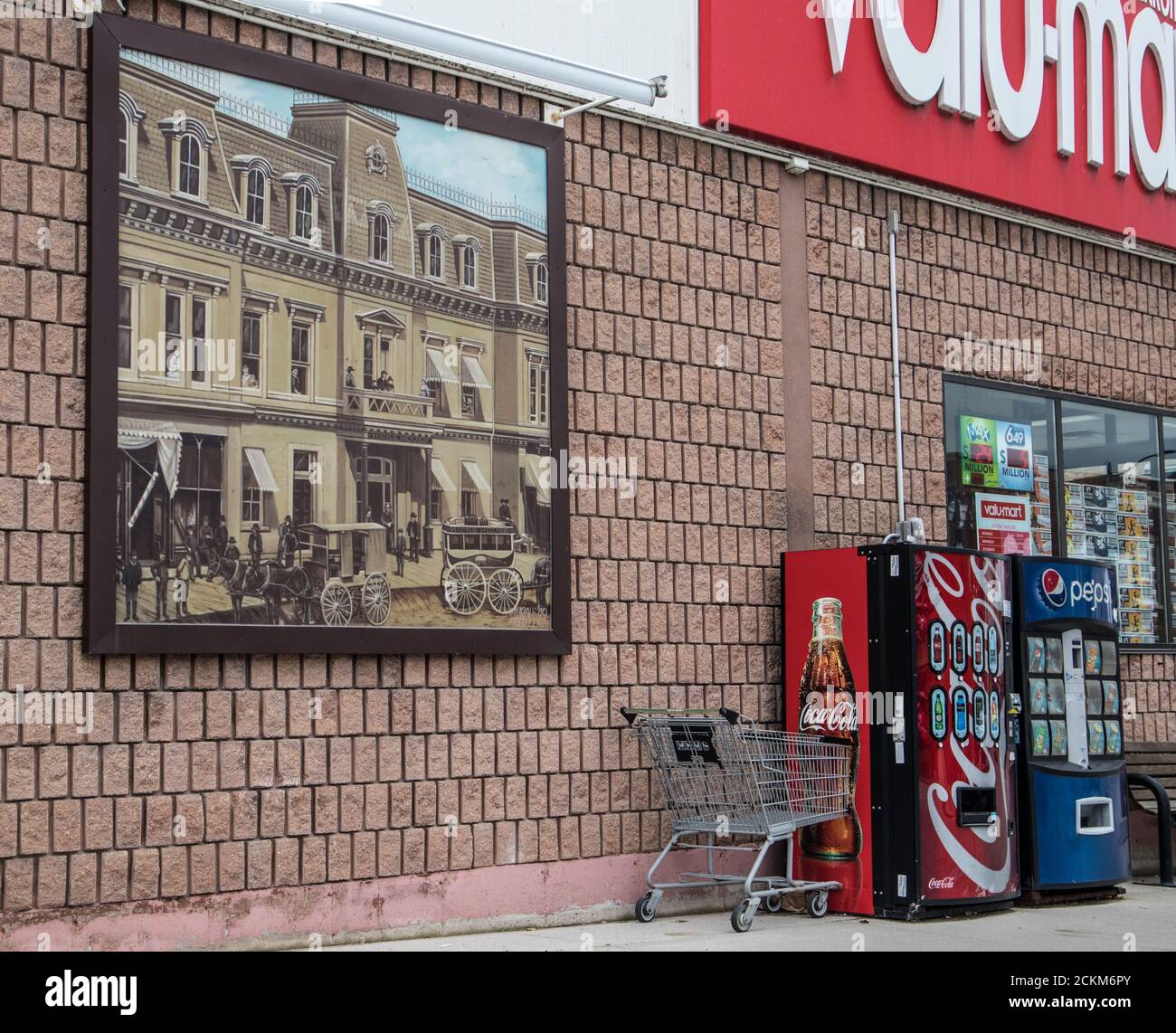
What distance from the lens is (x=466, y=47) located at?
30.4 feet

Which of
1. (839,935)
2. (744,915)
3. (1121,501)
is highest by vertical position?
(1121,501)

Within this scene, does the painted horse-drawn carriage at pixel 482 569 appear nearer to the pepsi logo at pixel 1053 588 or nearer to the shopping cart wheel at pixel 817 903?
the shopping cart wheel at pixel 817 903

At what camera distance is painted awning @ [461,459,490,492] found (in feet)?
31.5

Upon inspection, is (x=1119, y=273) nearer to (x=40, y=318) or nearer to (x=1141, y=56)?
(x=1141, y=56)

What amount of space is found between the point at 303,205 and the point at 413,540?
6.64 ft

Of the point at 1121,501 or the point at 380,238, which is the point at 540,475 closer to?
the point at 380,238

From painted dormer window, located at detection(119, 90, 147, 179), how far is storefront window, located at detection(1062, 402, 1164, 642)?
8.27 metres

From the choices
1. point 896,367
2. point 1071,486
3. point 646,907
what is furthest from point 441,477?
point 1071,486

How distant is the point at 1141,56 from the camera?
45.9 ft

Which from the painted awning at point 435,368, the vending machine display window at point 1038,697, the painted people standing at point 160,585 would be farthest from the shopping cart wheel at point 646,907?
the painted people standing at point 160,585

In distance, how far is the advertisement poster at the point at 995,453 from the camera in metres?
12.7

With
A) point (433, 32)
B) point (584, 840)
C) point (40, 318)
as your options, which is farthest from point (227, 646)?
point (433, 32)

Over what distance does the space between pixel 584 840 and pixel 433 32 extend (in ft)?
16.4

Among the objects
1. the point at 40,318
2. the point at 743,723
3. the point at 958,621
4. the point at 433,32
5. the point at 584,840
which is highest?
the point at 433,32
